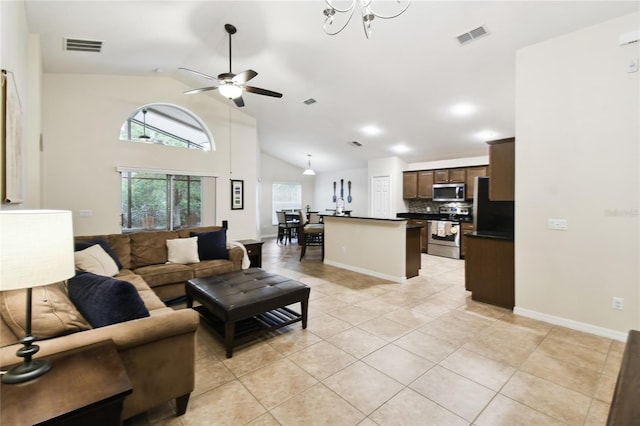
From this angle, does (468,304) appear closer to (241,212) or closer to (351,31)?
(351,31)

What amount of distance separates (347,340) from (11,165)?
290 centimetres

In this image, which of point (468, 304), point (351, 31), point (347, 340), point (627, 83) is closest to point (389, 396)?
point (347, 340)

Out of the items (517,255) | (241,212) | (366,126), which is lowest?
(517,255)

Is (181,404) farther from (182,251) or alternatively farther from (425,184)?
(425,184)

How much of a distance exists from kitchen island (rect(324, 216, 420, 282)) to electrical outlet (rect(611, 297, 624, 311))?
7.63ft

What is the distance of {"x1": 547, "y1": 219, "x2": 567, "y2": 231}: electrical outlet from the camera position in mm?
2923

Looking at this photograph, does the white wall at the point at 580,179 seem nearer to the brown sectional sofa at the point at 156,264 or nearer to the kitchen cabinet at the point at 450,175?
the kitchen cabinet at the point at 450,175

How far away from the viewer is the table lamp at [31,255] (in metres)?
1.03

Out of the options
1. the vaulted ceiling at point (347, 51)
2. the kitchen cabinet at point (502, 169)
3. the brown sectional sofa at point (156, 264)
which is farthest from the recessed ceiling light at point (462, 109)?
the brown sectional sofa at point (156, 264)

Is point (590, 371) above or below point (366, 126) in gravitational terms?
below

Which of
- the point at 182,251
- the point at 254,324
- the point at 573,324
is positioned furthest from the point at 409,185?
the point at 254,324

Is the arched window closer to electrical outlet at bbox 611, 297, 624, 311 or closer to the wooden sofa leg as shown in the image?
the wooden sofa leg

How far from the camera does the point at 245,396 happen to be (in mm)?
1927

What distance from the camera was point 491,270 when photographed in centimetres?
355
